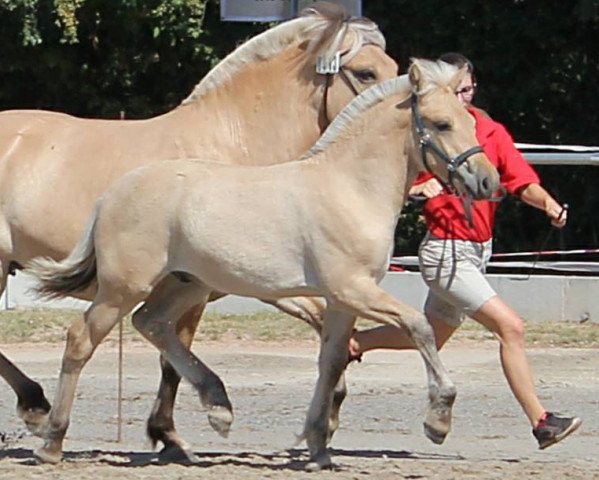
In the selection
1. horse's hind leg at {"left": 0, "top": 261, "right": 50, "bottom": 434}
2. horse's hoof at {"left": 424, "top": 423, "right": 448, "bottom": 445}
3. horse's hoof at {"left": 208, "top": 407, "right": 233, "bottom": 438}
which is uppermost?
horse's hoof at {"left": 424, "top": 423, "right": 448, "bottom": 445}

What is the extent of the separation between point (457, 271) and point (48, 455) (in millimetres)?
2011

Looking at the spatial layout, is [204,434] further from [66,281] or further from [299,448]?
[66,281]

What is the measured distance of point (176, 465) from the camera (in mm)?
7336

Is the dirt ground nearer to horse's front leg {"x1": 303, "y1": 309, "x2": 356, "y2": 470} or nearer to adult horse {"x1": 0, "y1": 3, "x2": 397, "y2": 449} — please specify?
horse's front leg {"x1": 303, "y1": 309, "x2": 356, "y2": 470}

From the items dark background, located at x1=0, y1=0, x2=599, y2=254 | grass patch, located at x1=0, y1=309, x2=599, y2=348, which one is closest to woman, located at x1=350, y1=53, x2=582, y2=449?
grass patch, located at x1=0, y1=309, x2=599, y2=348

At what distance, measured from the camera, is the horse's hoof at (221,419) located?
23.4ft

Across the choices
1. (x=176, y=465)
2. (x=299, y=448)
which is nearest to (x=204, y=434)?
(x=299, y=448)

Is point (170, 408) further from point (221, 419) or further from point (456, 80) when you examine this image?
point (456, 80)

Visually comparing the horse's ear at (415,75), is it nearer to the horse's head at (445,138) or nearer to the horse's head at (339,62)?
the horse's head at (445,138)

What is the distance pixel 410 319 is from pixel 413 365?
5116 mm

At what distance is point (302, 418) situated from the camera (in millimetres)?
9273

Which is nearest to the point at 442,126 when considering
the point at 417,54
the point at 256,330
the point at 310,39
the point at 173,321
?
the point at 310,39

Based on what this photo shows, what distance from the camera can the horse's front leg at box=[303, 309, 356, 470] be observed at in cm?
718

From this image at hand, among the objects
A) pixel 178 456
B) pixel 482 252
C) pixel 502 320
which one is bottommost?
pixel 178 456
